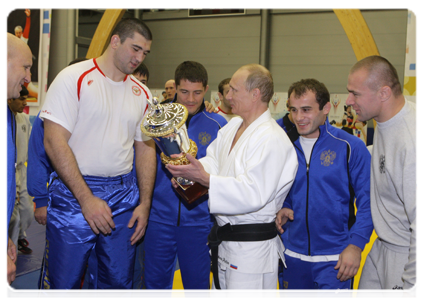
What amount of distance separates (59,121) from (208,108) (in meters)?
1.54

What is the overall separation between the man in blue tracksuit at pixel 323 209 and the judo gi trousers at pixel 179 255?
75 centimetres

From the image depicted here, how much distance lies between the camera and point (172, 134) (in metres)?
2.26

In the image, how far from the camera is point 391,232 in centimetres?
218

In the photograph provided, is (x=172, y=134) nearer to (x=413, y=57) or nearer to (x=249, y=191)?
(x=249, y=191)

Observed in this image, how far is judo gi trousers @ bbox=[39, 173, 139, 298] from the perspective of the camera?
238 cm

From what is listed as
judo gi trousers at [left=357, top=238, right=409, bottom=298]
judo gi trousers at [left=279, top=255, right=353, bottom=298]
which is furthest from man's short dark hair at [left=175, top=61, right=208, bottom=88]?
judo gi trousers at [left=357, top=238, right=409, bottom=298]

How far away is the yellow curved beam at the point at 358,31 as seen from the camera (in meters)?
6.46

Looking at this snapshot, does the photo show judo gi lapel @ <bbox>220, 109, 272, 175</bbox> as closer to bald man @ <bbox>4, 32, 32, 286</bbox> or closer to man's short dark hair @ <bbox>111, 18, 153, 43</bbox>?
man's short dark hair @ <bbox>111, 18, 153, 43</bbox>

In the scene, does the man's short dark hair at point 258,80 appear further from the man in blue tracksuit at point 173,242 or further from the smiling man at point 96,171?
the man in blue tracksuit at point 173,242

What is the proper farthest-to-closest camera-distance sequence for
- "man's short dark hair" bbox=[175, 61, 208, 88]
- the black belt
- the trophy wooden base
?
"man's short dark hair" bbox=[175, 61, 208, 88] < the trophy wooden base < the black belt

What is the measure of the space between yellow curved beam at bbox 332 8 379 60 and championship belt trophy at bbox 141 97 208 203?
526cm

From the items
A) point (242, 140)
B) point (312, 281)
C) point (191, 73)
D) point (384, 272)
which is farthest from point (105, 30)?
point (384, 272)

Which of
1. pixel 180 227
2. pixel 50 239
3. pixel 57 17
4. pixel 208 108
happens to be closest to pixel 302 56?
pixel 57 17

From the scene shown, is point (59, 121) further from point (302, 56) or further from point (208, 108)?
point (302, 56)
